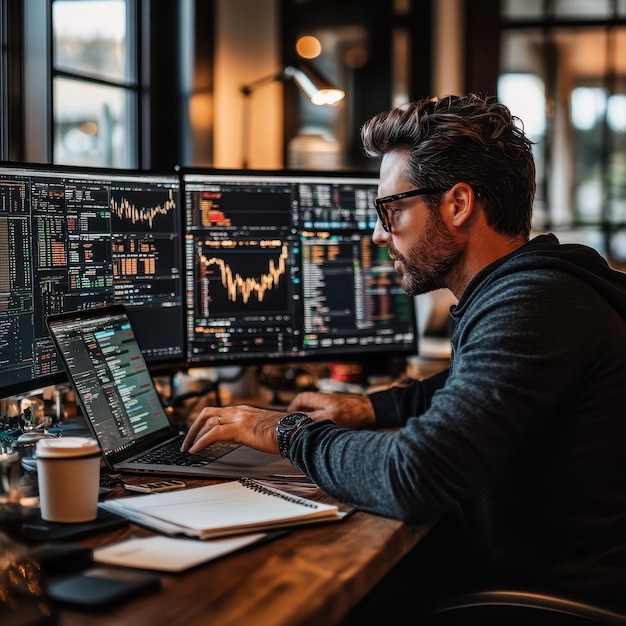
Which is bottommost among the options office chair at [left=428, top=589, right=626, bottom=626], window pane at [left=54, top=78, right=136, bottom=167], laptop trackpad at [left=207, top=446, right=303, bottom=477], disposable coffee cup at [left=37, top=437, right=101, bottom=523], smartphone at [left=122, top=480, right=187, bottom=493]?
office chair at [left=428, top=589, right=626, bottom=626]

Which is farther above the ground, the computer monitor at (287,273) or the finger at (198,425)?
the computer monitor at (287,273)

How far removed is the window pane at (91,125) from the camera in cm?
270

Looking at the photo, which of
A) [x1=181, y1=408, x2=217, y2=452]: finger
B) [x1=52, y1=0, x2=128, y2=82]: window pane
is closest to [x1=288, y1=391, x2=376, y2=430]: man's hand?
[x1=181, y1=408, x2=217, y2=452]: finger

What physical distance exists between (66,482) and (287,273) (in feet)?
3.28

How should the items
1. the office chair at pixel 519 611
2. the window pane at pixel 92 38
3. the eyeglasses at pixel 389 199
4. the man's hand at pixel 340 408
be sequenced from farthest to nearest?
the window pane at pixel 92 38
the man's hand at pixel 340 408
the eyeglasses at pixel 389 199
the office chair at pixel 519 611

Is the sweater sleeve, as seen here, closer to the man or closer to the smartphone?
the man

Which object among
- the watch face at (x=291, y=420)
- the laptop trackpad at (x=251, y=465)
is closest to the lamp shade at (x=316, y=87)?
the laptop trackpad at (x=251, y=465)

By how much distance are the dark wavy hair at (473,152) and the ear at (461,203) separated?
10 millimetres

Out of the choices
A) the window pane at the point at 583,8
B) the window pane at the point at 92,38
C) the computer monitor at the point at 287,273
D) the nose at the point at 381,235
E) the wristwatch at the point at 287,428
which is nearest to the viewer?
the wristwatch at the point at 287,428

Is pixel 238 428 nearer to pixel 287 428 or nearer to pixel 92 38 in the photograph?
pixel 287 428

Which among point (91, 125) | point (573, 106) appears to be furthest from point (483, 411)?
point (573, 106)

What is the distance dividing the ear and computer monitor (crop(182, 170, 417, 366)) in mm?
668

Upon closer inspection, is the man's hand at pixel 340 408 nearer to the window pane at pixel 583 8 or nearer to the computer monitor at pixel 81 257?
the computer monitor at pixel 81 257

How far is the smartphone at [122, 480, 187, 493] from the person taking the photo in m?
1.47
